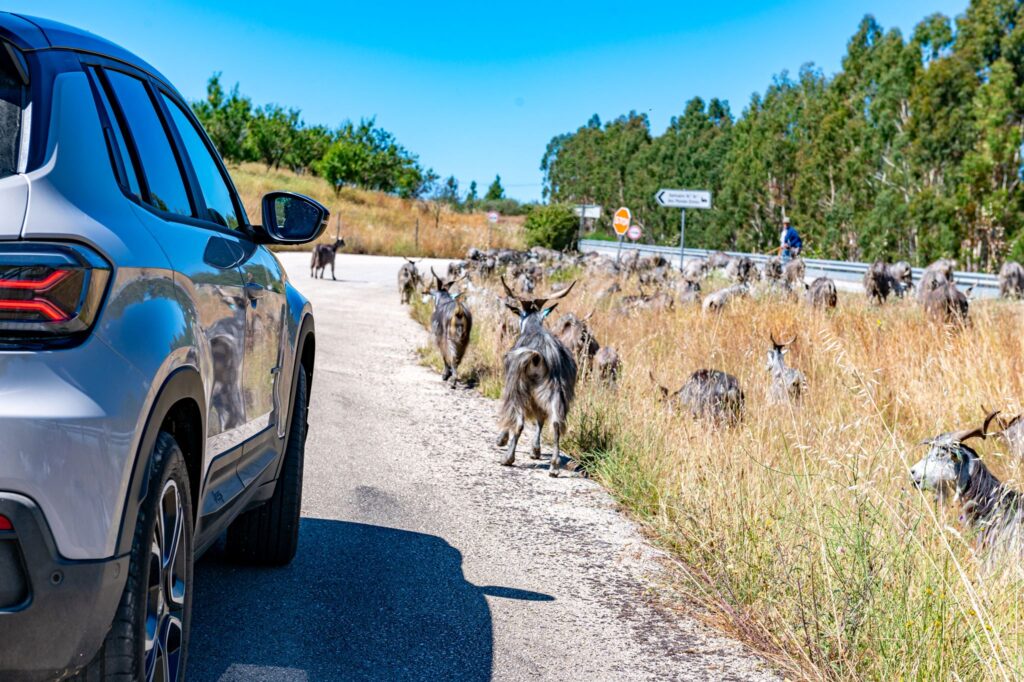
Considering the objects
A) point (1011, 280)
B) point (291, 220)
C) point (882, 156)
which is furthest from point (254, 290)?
point (882, 156)

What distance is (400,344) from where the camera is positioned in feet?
51.1

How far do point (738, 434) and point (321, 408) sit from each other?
391cm

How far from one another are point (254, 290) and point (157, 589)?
1.59 metres

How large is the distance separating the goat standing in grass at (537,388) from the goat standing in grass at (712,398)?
804 millimetres

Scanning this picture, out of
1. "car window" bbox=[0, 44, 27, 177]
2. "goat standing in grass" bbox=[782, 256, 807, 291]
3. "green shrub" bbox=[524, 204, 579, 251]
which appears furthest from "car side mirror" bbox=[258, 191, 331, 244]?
"green shrub" bbox=[524, 204, 579, 251]

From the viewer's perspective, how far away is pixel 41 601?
7.19 feet

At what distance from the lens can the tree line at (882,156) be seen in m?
34.8

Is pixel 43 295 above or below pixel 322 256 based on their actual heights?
above

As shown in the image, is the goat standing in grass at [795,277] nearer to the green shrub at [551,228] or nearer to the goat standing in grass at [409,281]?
the goat standing in grass at [409,281]

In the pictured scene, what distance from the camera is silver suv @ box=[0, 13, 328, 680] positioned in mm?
Answer: 2191

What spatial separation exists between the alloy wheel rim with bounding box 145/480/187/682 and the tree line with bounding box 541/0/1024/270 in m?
32.3

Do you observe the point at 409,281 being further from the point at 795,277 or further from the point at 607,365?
the point at 607,365

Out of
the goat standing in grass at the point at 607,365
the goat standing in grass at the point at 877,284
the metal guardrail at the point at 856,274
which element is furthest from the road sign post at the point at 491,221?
the goat standing in grass at the point at 607,365

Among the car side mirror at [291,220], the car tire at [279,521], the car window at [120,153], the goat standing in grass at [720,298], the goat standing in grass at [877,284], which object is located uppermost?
the car window at [120,153]
